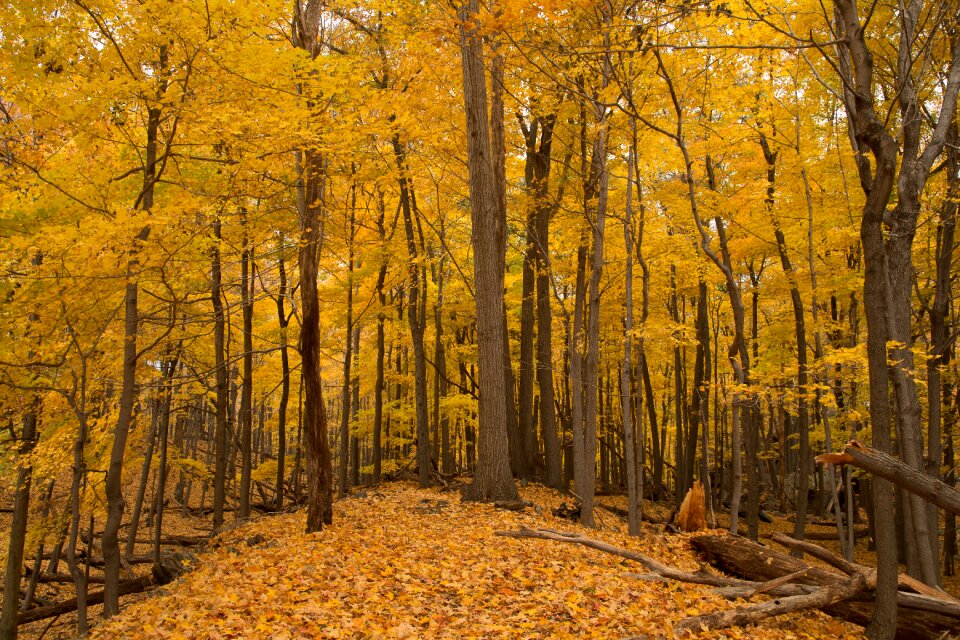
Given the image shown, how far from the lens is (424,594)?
530 cm

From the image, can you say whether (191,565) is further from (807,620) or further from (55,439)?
(807,620)

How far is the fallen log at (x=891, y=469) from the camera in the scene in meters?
4.20

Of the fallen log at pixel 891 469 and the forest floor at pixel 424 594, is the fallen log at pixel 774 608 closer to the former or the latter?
the forest floor at pixel 424 594

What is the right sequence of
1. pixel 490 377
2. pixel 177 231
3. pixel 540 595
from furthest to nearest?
pixel 490 377 → pixel 177 231 → pixel 540 595

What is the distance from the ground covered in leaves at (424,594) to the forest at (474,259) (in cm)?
4

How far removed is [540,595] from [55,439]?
7801mm

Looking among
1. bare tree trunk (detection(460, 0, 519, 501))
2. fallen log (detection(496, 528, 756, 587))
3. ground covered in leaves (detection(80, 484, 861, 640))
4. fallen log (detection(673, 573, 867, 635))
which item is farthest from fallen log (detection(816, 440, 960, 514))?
bare tree trunk (detection(460, 0, 519, 501))

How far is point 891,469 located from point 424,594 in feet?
12.5

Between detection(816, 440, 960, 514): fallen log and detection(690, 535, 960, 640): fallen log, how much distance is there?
148cm

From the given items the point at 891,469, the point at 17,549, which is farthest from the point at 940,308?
the point at 17,549

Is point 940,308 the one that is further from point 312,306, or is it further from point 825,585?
point 312,306

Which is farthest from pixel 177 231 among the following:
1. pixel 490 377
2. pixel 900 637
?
pixel 900 637

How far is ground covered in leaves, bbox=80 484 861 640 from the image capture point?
457 cm

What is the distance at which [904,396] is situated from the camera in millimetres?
6508
